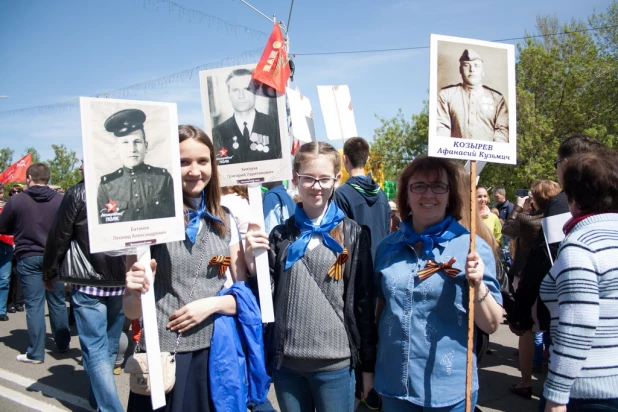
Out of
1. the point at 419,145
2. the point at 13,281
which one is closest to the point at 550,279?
the point at 13,281

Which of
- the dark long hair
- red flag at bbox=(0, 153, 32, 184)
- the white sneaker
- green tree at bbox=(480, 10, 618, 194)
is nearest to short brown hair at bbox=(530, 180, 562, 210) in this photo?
the dark long hair

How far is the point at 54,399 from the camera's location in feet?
15.7

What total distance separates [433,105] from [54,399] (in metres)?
4.59

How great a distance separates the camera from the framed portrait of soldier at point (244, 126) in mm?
2611

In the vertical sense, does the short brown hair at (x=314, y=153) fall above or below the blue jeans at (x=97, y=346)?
above

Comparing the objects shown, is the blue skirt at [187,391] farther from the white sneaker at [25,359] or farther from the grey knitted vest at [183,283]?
the white sneaker at [25,359]

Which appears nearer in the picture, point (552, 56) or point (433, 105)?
point (433, 105)

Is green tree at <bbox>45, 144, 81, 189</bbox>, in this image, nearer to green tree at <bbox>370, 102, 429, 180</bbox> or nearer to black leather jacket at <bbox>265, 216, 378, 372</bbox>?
green tree at <bbox>370, 102, 429, 180</bbox>

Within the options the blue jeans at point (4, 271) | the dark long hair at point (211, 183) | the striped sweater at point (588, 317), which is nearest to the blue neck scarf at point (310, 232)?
the dark long hair at point (211, 183)

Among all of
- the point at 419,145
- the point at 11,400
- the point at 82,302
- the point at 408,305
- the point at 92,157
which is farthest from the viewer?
the point at 419,145

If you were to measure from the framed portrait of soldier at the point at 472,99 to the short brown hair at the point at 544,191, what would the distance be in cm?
263

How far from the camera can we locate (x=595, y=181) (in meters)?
2.12

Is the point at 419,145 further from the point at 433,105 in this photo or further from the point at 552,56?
the point at 433,105

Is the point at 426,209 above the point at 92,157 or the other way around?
the other way around
